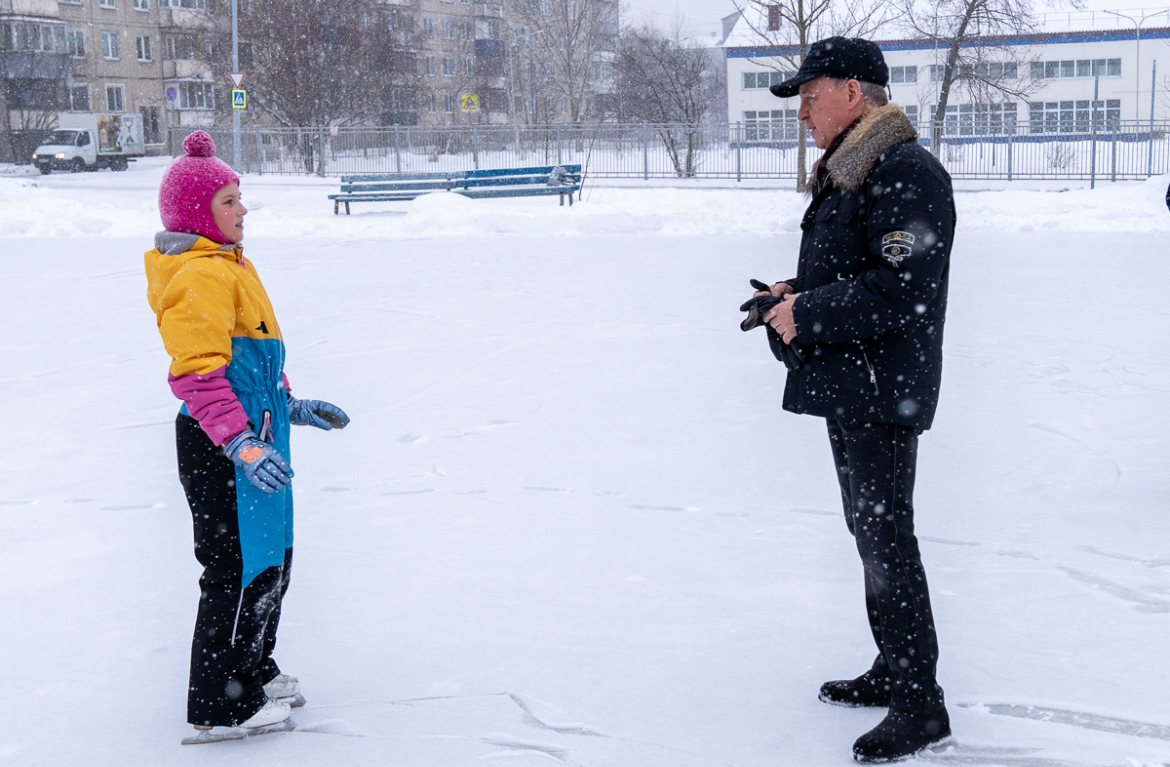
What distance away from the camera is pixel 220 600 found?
2719mm

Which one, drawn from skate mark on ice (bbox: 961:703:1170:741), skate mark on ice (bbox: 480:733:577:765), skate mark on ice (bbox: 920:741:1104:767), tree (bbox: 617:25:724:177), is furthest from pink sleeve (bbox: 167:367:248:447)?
tree (bbox: 617:25:724:177)

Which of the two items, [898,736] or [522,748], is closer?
[898,736]

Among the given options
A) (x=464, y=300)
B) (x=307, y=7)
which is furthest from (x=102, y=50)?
(x=464, y=300)

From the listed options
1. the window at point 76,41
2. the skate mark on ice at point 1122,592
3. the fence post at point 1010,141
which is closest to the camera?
the skate mark on ice at point 1122,592

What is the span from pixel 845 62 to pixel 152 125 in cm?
5692

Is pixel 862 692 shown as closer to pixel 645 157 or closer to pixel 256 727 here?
pixel 256 727

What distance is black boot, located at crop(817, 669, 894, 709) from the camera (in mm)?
2906

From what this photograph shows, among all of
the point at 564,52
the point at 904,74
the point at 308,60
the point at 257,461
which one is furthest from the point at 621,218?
the point at 564,52

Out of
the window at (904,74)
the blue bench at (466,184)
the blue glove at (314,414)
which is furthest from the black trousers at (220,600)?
the window at (904,74)

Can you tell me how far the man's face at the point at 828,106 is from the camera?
99.4 inches

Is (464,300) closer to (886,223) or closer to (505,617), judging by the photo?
(505,617)

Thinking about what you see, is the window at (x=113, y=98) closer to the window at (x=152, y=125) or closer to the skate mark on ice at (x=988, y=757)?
the window at (x=152, y=125)

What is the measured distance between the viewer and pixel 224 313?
8.31 ft

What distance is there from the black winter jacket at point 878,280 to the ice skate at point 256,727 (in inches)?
57.5
